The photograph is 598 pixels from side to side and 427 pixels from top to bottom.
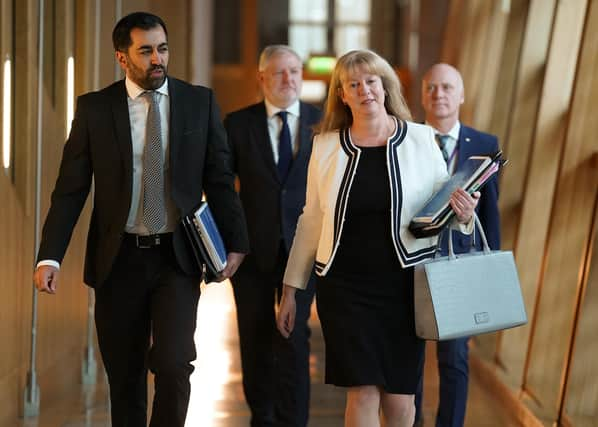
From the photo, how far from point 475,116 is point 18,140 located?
4.90 metres

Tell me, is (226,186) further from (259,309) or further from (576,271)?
(576,271)

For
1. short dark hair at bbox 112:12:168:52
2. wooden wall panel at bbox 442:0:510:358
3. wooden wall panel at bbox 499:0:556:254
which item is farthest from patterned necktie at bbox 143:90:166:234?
wooden wall panel at bbox 442:0:510:358

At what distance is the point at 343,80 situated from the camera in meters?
4.11

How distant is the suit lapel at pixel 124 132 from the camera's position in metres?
4.25

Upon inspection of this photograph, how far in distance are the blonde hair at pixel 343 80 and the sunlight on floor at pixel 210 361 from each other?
230 centimetres

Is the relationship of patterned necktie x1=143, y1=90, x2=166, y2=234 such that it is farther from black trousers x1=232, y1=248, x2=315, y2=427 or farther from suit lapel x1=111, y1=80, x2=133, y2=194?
black trousers x1=232, y1=248, x2=315, y2=427

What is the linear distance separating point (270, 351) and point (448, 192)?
2.02m

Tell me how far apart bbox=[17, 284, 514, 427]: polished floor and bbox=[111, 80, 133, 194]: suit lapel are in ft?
6.87

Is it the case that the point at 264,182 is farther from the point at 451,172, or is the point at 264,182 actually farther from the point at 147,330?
the point at 147,330

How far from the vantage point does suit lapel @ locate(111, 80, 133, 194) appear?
4250 mm

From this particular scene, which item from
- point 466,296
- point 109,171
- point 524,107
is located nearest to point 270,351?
point 109,171

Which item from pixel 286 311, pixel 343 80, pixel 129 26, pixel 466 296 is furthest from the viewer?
pixel 286 311

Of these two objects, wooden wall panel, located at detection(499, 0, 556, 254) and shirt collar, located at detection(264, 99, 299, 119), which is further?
wooden wall panel, located at detection(499, 0, 556, 254)

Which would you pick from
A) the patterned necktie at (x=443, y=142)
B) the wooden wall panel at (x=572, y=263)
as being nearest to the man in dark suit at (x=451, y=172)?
the patterned necktie at (x=443, y=142)
